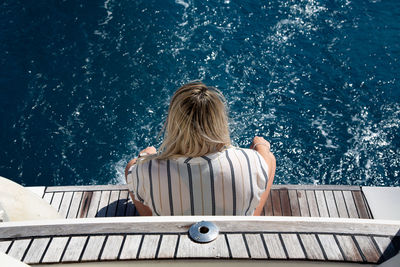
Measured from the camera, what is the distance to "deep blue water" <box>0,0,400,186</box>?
16.4 feet

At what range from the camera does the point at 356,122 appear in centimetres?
522

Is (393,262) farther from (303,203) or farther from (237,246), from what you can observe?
(303,203)

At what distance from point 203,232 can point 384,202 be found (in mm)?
1917

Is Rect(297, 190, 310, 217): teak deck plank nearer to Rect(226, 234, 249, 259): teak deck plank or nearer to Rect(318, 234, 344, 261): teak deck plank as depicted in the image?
Rect(318, 234, 344, 261): teak deck plank

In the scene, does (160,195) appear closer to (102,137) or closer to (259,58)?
(102,137)

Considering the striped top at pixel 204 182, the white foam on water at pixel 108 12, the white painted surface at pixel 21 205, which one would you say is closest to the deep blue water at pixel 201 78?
the white foam on water at pixel 108 12

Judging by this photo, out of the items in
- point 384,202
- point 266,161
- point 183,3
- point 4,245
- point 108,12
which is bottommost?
point 384,202

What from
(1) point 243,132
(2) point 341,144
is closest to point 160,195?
(1) point 243,132

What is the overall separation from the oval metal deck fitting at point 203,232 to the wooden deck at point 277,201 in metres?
1.35

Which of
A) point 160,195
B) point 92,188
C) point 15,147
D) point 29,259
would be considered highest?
point 160,195

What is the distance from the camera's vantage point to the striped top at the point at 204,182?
6.77ft

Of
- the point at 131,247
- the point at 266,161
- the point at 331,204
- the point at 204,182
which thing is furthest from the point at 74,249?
the point at 331,204

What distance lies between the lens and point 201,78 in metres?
5.71

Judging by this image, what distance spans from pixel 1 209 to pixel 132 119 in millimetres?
3156
